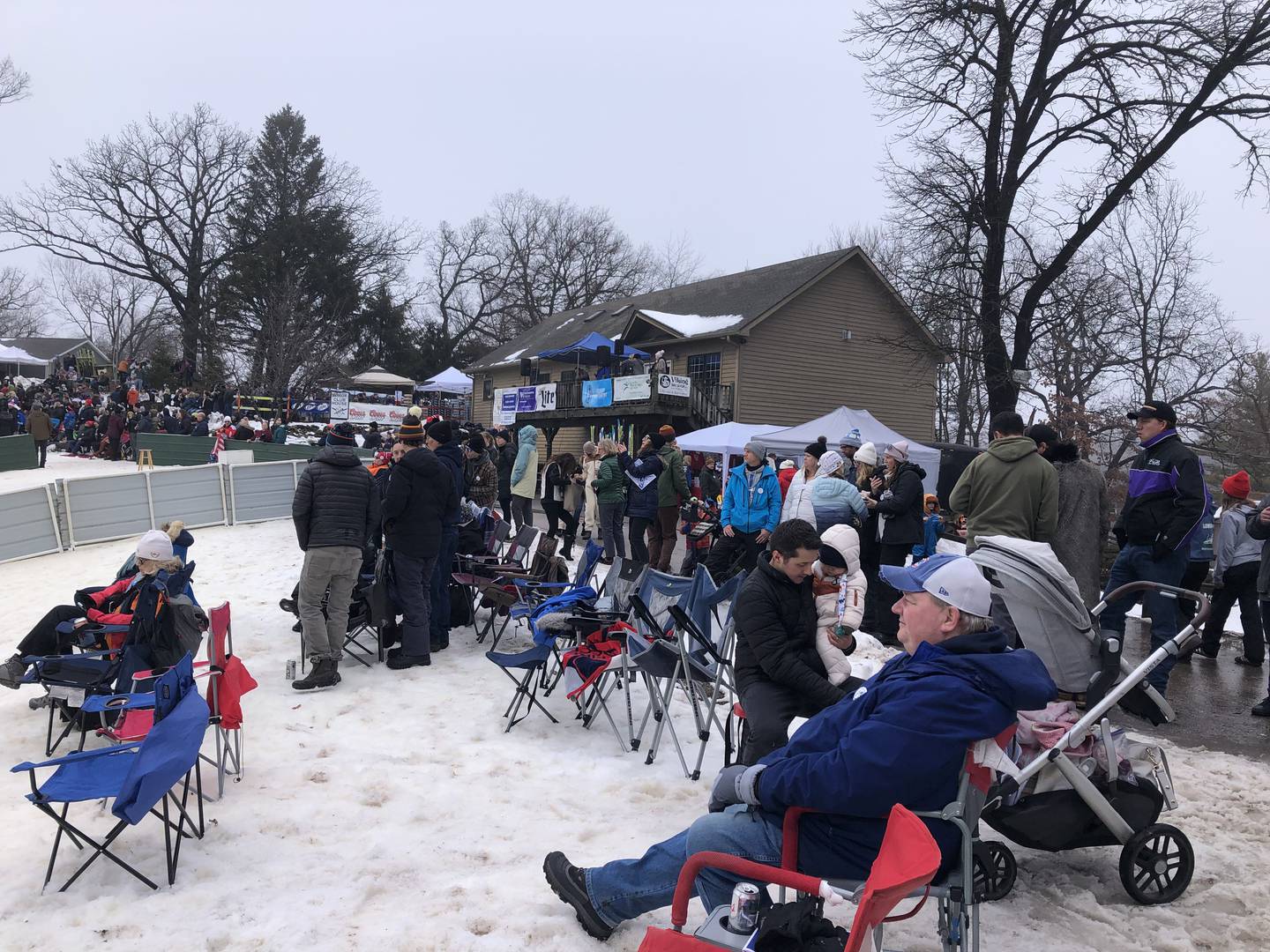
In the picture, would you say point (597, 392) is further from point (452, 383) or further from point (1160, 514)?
point (1160, 514)

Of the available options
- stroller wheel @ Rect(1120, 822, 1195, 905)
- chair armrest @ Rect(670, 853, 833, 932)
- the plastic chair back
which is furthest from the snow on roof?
the plastic chair back

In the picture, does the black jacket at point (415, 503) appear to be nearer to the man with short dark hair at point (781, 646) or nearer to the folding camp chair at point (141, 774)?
the folding camp chair at point (141, 774)

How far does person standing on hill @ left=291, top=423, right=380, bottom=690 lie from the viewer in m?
6.22

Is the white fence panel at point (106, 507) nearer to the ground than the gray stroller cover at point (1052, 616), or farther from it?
nearer to the ground

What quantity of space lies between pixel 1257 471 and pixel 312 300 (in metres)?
39.8

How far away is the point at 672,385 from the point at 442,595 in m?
16.4

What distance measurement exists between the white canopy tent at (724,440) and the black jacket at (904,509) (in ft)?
26.4

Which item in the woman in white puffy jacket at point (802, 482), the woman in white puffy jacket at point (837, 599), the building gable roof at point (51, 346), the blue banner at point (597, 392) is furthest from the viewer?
the building gable roof at point (51, 346)

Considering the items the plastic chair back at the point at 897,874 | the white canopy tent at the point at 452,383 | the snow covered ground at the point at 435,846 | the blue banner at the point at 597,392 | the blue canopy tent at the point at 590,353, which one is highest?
the blue canopy tent at the point at 590,353

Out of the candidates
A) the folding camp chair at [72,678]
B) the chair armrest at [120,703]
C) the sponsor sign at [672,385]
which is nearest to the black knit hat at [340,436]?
the folding camp chair at [72,678]

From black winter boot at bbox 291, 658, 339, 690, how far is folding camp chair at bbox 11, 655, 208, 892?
7.33ft

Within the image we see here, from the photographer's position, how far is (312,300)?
42875 mm

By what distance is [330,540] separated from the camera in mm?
6230

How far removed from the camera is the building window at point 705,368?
26.4 meters
